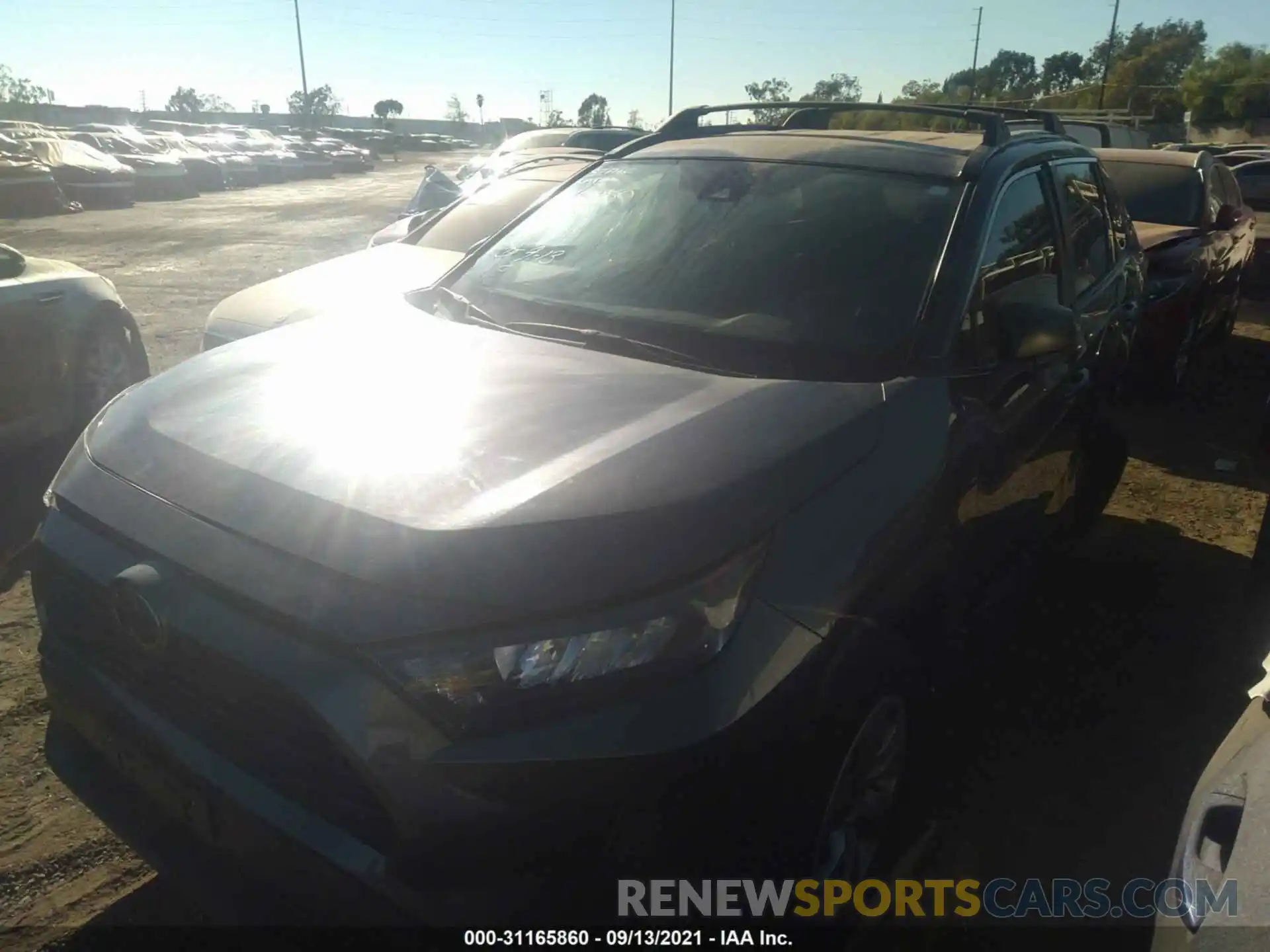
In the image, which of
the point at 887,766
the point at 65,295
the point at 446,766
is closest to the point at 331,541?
the point at 446,766

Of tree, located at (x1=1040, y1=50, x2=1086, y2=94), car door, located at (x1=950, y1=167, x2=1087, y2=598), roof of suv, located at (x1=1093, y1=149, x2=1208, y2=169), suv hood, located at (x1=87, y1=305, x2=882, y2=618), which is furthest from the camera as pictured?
tree, located at (x1=1040, y1=50, x2=1086, y2=94)

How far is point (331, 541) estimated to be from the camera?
1.73 m

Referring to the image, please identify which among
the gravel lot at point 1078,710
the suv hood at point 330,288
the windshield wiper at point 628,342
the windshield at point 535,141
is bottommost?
the gravel lot at point 1078,710

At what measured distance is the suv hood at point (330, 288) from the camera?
16.5 feet

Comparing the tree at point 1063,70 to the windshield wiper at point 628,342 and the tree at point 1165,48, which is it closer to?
the tree at point 1165,48

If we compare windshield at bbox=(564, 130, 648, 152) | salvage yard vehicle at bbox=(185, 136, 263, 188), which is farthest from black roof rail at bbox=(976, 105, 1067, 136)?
salvage yard vehicle at bbox=(185, 136, 263, 188)

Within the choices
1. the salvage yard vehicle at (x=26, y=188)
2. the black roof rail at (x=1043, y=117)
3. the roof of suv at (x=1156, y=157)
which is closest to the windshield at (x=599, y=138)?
the roof of suv at (x=1156, y=157)

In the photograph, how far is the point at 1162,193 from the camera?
24.7ft

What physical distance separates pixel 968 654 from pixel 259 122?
318 ft

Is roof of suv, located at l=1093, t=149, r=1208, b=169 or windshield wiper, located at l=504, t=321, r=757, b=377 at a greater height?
roof of suv, located at l=1093, t=149, r=1208, b=169

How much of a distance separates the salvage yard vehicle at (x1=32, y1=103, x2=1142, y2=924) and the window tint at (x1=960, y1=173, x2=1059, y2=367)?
0.6 inches

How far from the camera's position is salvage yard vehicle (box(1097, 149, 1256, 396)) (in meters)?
6.43

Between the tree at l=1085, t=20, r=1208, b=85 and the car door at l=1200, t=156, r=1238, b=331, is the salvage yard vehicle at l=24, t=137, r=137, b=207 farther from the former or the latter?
the tree at l=1085, t=20, r=1208, b=85

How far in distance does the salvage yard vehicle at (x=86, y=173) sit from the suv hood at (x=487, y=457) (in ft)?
73.9
